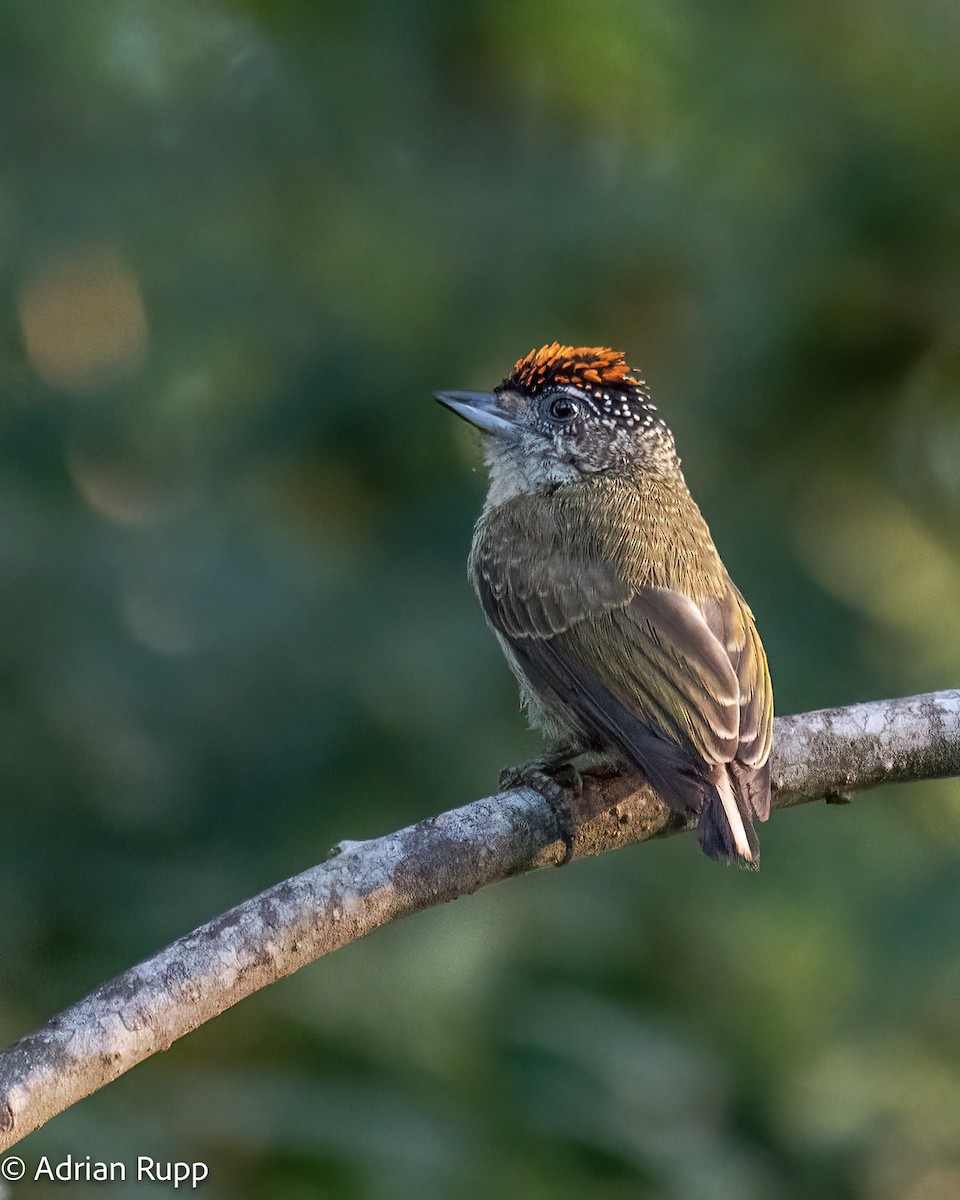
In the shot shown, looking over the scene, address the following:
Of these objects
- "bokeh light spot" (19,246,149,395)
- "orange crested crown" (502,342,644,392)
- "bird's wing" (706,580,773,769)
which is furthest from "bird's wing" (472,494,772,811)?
"bokeh light spot" (19,246,149,395)

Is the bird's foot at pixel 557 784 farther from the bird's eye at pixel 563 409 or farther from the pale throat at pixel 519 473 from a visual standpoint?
the bird's eye at pixel 563 409

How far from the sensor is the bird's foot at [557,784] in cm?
386

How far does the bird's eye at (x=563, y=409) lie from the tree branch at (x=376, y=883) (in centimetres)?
139

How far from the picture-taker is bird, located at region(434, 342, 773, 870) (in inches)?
157

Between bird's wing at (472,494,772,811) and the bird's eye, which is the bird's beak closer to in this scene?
the bird's eye

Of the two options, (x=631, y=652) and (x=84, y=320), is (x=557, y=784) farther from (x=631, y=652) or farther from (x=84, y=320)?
(x=84, y=320)

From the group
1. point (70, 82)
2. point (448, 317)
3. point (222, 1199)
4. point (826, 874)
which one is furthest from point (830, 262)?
point (222, 1199)

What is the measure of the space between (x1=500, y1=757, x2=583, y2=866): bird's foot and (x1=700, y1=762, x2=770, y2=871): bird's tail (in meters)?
0.33

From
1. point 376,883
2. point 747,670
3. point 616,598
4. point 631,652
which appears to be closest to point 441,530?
point 616,598

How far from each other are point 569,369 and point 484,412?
12.4 inches

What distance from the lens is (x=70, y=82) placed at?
6.32 metres

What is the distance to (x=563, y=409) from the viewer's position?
519cm

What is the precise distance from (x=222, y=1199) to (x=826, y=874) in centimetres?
220

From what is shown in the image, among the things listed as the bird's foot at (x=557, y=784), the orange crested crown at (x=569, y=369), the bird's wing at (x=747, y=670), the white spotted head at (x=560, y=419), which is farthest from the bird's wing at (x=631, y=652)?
the orange crested crown at (x=569, y=369)
